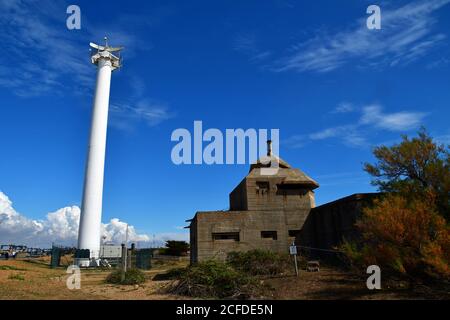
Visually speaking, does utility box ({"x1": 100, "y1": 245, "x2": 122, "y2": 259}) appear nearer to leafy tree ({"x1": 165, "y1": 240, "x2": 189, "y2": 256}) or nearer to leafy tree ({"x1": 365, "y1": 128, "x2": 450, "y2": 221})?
leafy tree ({"x1": 165, "y1": 240, "x2": 189, "y2": 256})

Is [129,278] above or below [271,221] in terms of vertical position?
below

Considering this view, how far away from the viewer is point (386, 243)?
1439 cm

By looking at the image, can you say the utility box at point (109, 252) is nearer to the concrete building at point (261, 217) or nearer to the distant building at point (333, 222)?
the concrete building at point (261, 217)

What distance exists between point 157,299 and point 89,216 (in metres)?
26.2

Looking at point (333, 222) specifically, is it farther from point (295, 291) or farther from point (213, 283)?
point (213, 283)

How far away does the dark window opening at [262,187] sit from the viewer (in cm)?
2833

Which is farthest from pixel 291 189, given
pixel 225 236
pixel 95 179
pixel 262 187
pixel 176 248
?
pixel 176 248

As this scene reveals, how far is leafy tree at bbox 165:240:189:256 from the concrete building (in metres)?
26.3

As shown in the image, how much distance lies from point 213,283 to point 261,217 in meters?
12.1

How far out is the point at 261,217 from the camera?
27469mm

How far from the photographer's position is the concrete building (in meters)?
26.7

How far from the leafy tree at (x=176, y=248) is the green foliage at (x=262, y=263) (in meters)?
33.7
